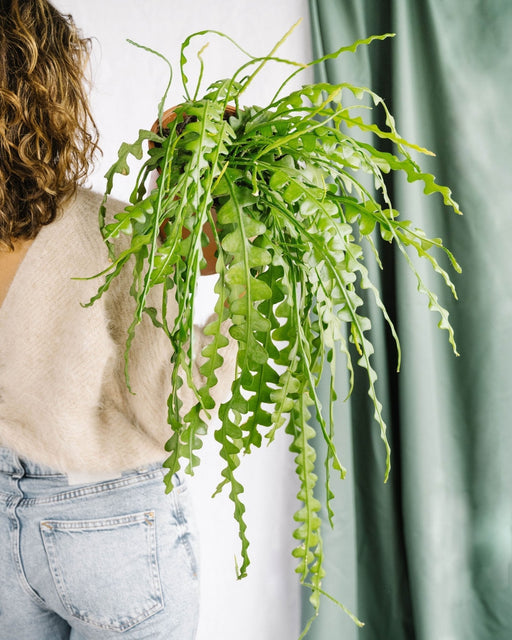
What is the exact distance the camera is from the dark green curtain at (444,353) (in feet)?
4.28

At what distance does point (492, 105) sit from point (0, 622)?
1.45m

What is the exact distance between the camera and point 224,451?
0.56 meters

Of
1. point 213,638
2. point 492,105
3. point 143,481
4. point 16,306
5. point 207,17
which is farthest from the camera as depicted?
point 213,638

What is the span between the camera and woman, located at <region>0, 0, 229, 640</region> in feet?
2.56

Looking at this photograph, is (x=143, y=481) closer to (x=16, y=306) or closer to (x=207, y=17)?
(x=16, y=306)

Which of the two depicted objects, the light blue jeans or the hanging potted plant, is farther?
the light blue jeans

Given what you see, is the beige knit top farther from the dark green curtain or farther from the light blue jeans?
the dark green curtain

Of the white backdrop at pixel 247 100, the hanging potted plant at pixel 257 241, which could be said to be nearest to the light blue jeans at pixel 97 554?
the hanging potted plant at pixel 257 241

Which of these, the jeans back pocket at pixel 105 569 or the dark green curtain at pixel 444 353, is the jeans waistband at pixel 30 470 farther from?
the dark green curtain at pixel 444 353

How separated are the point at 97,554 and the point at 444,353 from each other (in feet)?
3.12

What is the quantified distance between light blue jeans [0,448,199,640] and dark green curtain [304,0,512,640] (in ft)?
2.19

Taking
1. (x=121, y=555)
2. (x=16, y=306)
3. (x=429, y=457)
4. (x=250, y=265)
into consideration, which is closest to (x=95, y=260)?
(x=16, y=306)

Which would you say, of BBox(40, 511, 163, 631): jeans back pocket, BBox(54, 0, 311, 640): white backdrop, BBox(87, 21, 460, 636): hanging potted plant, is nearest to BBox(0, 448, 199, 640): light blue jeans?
BBox(40, 511, 163, 631): jeans back pocket

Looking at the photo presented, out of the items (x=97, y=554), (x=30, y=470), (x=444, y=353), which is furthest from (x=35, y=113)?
(x=444, y=353)
